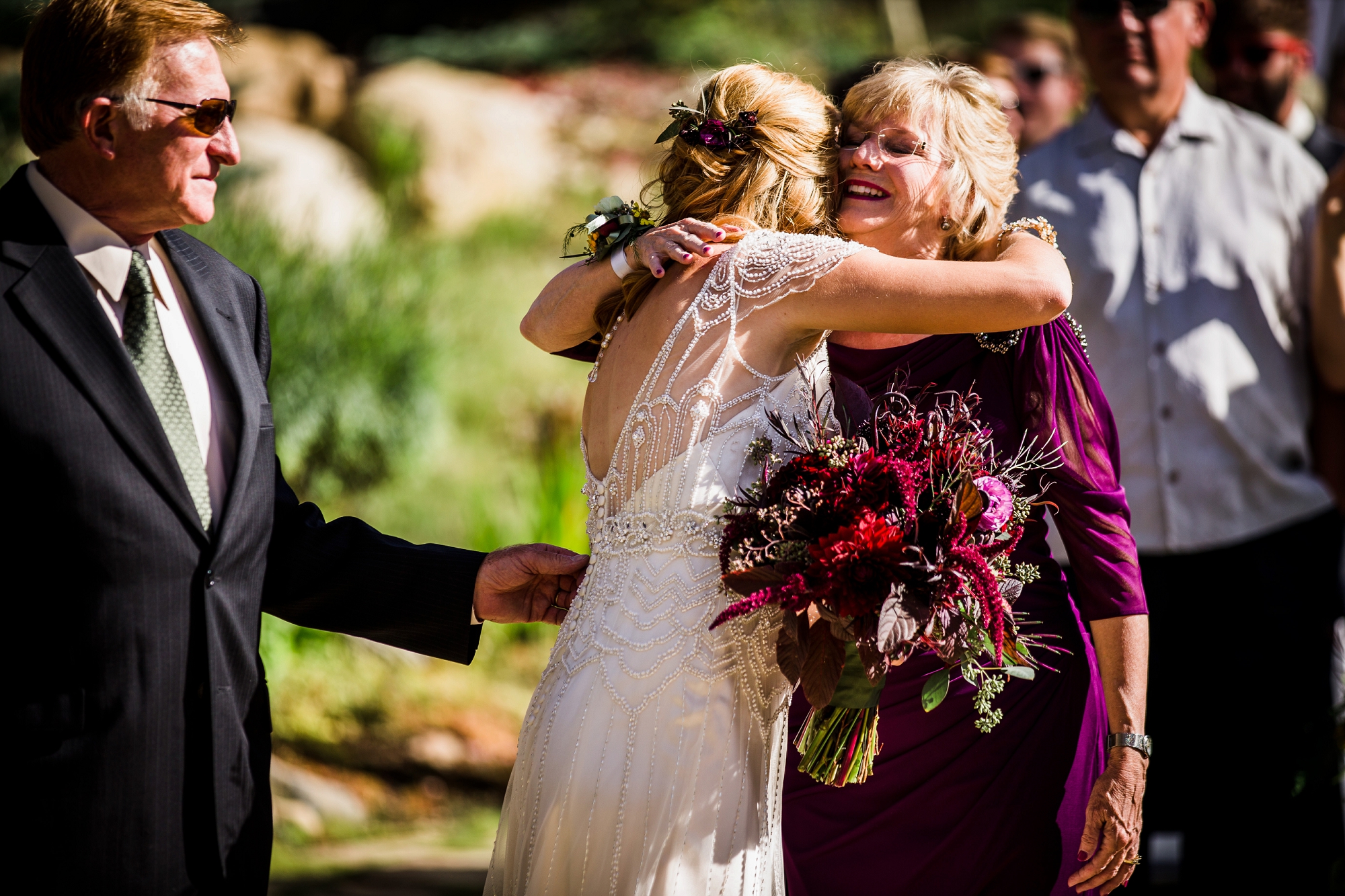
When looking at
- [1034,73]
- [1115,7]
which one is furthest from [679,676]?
[1034,73]

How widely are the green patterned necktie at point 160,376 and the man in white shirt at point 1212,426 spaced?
3318 millimetres

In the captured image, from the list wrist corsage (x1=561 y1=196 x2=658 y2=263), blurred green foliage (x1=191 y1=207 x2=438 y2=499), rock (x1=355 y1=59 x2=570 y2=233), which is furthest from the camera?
rock (x1=355 y1=59 x2=570 y2=233)

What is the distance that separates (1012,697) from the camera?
2859mm

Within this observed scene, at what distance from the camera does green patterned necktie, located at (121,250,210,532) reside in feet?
7.95

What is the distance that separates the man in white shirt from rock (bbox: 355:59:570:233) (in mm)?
7940

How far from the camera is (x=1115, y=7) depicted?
476 cm

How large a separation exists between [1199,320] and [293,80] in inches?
394

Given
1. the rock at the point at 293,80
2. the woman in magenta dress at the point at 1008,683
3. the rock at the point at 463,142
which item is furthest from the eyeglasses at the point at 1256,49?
the rock at the point at 293,80

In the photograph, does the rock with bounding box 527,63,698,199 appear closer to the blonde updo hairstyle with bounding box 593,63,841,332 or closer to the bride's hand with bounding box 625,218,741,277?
the blonde updo hairstyle with bounding box 593,63,841,332

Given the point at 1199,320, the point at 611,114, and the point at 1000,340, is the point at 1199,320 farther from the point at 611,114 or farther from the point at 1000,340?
the point at 611,114

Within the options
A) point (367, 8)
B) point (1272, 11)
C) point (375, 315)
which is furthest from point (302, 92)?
point (1272, 11)

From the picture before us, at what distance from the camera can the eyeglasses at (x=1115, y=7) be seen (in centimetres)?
473

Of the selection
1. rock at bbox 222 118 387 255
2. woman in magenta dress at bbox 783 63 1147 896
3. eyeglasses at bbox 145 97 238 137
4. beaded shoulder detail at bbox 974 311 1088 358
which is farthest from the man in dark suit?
rock at bbox 222 118 387 255

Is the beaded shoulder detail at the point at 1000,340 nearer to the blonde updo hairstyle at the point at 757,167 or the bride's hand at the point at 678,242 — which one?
the blonde updo hairstyle at the point at 757,167
